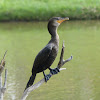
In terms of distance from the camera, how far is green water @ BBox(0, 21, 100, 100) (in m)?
9.38

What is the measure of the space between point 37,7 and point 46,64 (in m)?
19.0

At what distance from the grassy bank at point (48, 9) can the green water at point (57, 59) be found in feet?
3.46

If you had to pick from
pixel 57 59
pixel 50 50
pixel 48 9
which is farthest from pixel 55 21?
pixel 48 9

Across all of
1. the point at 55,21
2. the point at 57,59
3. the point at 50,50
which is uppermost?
the point at 55,21

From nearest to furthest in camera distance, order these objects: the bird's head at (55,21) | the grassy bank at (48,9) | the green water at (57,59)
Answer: the bird's head at (55,21)
the green water at (57,59)
the grassy bank at (48,9)

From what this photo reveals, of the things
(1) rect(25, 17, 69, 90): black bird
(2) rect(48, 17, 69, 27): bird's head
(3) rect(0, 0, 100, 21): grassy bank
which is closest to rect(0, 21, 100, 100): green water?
(3) rect(0, 0, 100, 21): grassy bank

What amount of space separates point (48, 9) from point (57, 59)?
1176 cm

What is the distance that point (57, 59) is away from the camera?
1302 centimetres

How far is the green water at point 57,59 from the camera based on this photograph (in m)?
9.38

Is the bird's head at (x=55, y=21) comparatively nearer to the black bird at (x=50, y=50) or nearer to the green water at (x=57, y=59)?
the black bird at (x=50, y=50)

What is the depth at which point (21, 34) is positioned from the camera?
1886 cm

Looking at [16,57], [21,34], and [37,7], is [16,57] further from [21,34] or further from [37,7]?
[37,7]

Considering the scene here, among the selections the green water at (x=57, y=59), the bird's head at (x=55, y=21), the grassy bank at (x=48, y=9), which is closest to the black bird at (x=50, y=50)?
the bird's head at (x=55, y=21)

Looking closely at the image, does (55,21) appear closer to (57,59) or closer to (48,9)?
(57,59)
